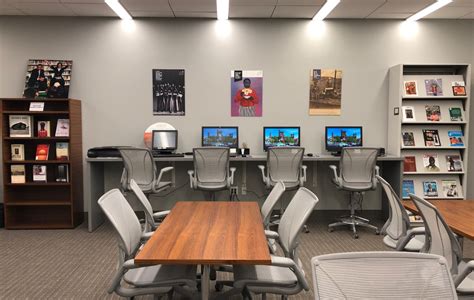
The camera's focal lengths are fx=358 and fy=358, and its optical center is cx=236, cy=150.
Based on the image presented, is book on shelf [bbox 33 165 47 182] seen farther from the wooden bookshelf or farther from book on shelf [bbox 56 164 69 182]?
book on shelf [bbox 56 164 69 182]

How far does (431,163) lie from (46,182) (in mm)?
5264

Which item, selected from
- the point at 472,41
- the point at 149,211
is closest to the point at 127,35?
the point at 149,211

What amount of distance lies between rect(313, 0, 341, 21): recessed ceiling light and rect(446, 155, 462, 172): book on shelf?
2.66m

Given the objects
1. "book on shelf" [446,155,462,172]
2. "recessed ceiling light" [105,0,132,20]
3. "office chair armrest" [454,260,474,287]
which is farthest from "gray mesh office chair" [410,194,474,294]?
"recessed ceiling light" [105,0,132,20]

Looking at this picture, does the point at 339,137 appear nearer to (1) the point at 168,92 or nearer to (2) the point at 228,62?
(2) the point at 228,62

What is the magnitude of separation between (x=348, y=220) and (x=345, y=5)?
9.14ft

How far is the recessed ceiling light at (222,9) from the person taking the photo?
4492 millimetres

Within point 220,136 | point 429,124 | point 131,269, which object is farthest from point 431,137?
point 131,269

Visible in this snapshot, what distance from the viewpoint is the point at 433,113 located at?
5020 mm

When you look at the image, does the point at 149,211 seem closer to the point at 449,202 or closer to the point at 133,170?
the point at 133,170

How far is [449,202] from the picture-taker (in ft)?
9.29

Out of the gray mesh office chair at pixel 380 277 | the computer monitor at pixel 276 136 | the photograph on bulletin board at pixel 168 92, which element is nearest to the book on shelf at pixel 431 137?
the computer monitor at pixel 276 136

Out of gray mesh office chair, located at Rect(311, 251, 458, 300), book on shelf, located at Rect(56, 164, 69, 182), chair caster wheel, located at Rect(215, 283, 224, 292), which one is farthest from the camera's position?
book on shelf, located at Rect(56, 164, 69, 182)

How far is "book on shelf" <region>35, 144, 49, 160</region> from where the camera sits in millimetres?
4750
